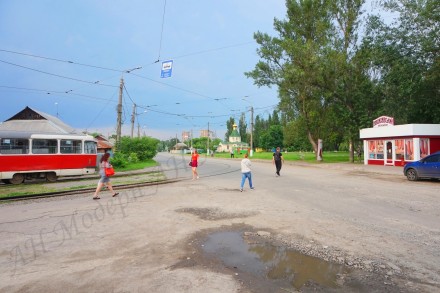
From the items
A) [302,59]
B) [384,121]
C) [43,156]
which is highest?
[302,59]

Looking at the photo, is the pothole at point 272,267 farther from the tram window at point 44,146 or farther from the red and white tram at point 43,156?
the tram window at point 44,146

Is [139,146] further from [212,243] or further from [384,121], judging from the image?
[212,243]

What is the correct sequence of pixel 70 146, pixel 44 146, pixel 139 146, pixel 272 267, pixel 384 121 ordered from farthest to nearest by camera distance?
1. pixel 139 146
2. pixel 384 121
3. pixel 70 146
4. pixel 44 146
5. pixel 272 267

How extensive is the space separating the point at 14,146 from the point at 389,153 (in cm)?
2867

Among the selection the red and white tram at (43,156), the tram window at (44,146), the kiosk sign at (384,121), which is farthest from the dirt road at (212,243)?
the kiosk sign at (384,121)

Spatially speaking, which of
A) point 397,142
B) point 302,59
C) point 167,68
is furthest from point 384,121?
point 167,68

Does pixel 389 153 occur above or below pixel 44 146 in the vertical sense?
below

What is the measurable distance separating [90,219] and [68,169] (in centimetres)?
1342

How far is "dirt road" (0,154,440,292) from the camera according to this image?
13.7 ft

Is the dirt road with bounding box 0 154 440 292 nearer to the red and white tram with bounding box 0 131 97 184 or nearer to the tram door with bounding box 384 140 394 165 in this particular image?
the red and white tram with bounding box 0 131 97 184

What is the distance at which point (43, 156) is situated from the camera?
18.6 m

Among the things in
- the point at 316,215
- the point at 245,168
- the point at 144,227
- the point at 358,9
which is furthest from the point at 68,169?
the point at 358,9

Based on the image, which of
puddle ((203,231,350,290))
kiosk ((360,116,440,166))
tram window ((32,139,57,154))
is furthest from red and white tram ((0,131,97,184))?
kiosk ((360,116,440,166))

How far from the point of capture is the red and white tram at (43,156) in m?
17.4
